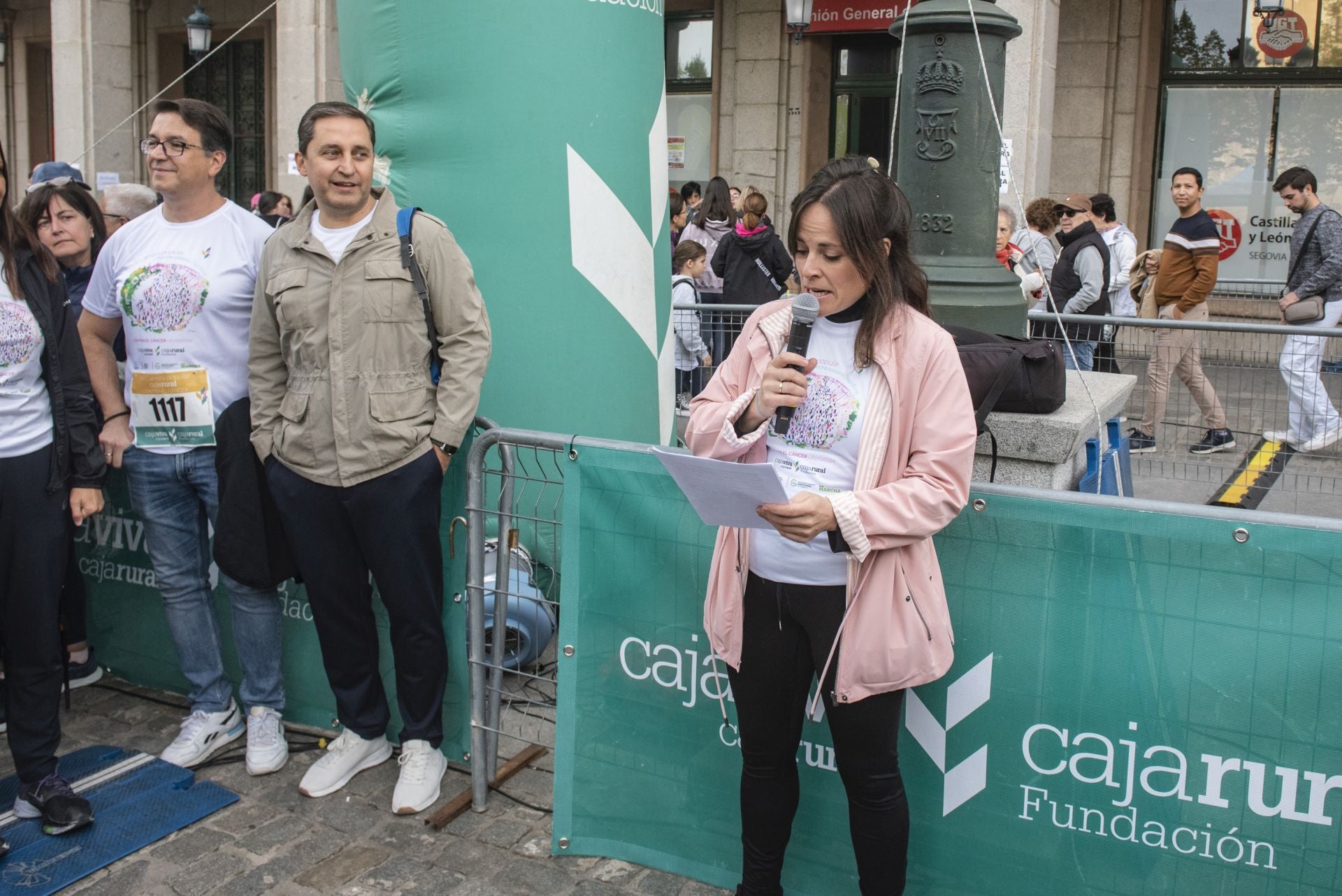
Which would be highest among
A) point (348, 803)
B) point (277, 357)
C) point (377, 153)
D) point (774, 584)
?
point (377, 153)

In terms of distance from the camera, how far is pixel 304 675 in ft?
14.7

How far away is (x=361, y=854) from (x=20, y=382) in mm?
1697

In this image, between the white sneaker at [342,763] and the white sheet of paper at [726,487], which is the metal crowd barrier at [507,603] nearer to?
the white sneaker at [342,763]

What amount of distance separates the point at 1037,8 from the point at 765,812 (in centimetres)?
949

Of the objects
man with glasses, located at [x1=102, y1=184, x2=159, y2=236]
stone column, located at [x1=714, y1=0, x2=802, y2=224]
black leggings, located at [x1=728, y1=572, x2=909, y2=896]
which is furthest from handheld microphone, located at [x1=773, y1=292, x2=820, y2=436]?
stone column, located at [x1=714, y1=0, x2=802, y2=224]

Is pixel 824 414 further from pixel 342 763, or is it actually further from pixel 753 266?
pixel 753 266

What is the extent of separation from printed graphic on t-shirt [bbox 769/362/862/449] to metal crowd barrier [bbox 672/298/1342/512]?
4.38m

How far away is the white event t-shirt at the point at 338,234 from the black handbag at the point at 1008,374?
1.83 metres

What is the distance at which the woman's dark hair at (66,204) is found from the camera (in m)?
5.00

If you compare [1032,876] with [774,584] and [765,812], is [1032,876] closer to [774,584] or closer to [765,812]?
[765,812]

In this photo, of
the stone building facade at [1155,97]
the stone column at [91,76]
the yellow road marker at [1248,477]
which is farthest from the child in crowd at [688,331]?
the stone column at [91,76]

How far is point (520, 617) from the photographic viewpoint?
159 inches

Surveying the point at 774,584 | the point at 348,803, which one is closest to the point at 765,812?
the point at 774,584

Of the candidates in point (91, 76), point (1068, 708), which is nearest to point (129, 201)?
point (1068, 708)
